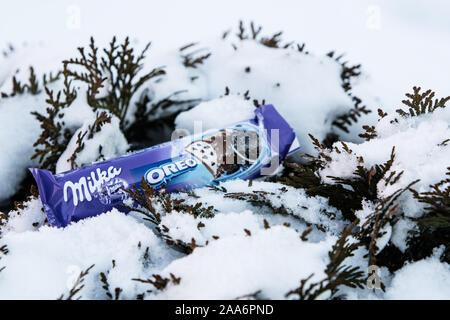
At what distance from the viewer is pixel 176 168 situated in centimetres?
190

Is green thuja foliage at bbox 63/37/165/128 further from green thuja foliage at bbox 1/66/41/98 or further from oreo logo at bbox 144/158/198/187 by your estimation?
oreo logo at bbox 144/158/198/187

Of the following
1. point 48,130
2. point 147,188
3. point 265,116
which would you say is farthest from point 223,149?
point 48,130

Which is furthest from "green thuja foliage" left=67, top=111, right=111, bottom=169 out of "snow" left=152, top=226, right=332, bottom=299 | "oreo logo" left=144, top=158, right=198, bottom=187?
"snow" left=152, top=226, right=332, bottom=299

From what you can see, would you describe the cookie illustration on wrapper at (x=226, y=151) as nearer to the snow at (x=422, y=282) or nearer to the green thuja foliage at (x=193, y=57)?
the green thuja foliage at (x=193, y=57)

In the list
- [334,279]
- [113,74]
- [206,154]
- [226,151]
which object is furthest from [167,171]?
A: [334,279]

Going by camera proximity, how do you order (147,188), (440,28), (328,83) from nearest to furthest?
1. (147,188)
2. (328,83)
3. (440,28)

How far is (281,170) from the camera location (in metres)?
2.15

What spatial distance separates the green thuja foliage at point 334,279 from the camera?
3.37ft

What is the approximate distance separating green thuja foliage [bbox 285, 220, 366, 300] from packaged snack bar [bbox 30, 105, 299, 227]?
2.90 feet

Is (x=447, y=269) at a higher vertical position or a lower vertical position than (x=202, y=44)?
lower

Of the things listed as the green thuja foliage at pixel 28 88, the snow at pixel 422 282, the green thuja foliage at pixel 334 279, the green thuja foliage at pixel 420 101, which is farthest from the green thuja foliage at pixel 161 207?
the green thuja foliage at pixel 28 88

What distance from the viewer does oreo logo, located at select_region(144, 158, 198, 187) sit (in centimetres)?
184

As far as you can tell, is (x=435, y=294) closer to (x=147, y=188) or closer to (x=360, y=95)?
(x=147, y=188)
